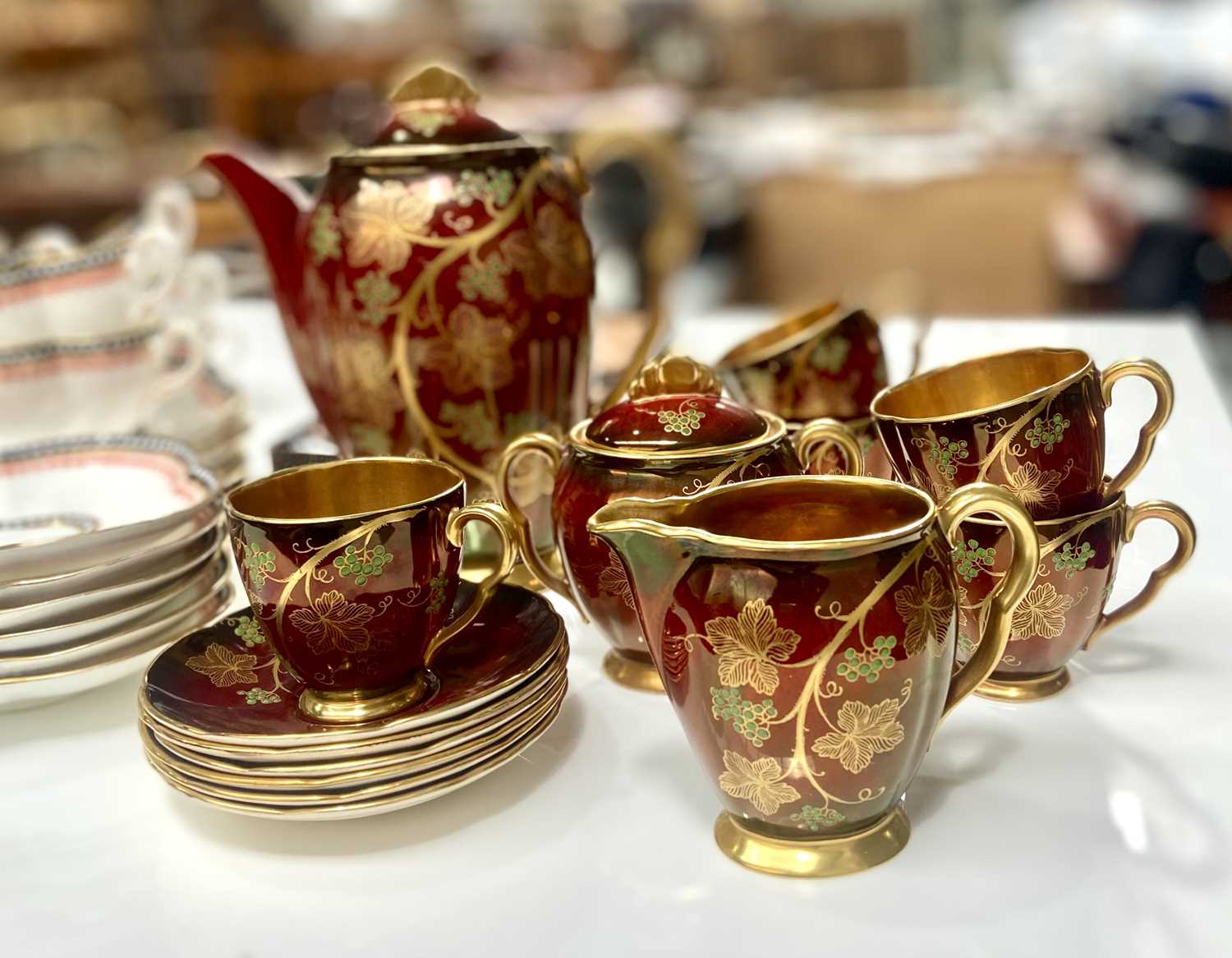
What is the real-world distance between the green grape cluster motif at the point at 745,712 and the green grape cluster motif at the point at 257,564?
0.72 feet

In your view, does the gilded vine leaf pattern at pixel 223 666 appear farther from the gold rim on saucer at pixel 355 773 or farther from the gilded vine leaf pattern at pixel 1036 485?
the gilded vine leaf pattern at pixel 1036 485

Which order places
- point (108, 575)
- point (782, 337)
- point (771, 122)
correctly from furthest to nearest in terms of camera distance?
point (771, 122)
point (782, 337)
point (108, 575)

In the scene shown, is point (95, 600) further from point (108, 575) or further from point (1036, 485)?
point (1036, 485)

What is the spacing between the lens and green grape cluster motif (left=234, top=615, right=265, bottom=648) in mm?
683

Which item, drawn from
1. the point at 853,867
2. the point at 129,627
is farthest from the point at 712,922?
the point at 129,627

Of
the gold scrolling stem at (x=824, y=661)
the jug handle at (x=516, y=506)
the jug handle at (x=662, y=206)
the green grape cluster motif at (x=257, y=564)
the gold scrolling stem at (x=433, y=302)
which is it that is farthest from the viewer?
the jug handle at (x=662, y=206)

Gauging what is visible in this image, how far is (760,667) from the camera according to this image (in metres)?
0.50

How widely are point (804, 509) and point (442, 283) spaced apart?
0.34 meters

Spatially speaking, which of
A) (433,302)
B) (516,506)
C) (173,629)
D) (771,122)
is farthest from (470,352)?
(771,122)

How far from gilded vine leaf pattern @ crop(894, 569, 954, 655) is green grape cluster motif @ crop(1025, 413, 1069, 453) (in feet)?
0.46

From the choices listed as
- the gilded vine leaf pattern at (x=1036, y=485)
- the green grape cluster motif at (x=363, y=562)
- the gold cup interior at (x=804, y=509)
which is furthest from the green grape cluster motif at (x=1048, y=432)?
the green grape cluster motif at (x=363, y=562)

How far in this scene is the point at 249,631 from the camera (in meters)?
0.69

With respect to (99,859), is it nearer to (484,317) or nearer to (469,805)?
(469,805)

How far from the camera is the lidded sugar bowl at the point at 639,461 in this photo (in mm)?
640
